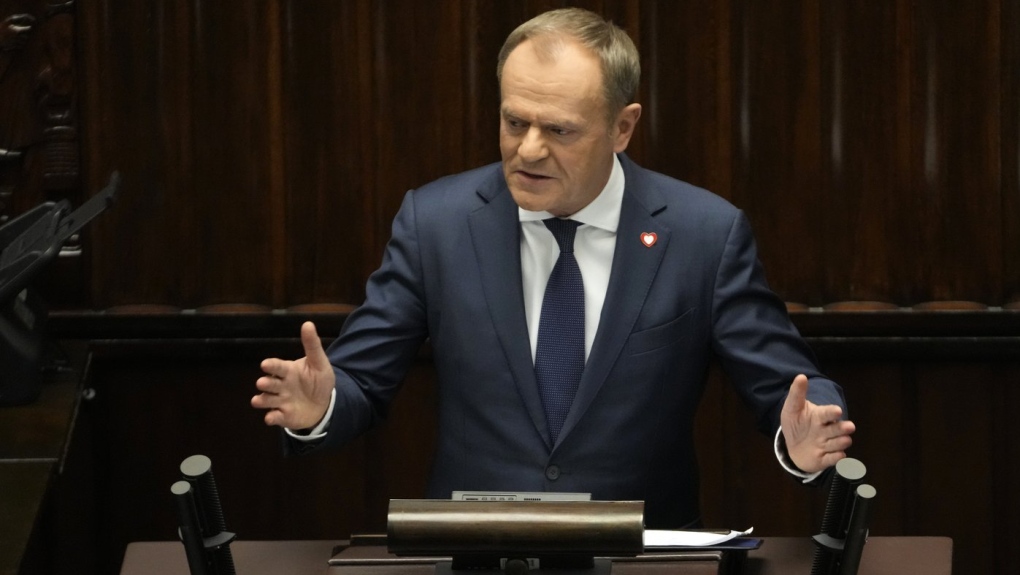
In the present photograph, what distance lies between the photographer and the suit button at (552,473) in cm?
275

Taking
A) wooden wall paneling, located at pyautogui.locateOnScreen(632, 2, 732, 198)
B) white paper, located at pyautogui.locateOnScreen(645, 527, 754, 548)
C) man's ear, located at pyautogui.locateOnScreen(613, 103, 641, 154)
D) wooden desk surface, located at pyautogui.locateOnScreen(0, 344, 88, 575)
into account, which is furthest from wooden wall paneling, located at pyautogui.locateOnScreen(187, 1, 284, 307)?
white paper, located at pyautogui.locateOnScreen(645, 527, 754, 548)

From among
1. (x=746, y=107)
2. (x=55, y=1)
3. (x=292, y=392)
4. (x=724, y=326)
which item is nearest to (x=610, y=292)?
(x=724, y=326)

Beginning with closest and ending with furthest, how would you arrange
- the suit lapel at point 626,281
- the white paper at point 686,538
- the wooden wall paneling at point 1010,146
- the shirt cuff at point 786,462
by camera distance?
the white paper at point 686,538
the shirt cuff at point 786,462
the suit lapel at point 626,281
the wooden wall paneling at point 1010,146

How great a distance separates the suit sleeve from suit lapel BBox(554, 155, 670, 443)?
0.46 ft

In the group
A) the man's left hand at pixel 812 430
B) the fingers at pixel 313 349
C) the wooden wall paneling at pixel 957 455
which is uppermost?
the fingers at pixel 313 349

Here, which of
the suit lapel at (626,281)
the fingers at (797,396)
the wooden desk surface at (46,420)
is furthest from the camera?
the wooden desk surface at (46,420)

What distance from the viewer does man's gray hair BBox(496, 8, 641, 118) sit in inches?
105

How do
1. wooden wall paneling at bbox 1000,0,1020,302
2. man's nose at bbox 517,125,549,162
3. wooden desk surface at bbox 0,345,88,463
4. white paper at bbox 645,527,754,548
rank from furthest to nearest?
wooden wall paneling at bbox 1000,0,1020,302 → wooden desk surface at bbox 0,345,88,463 → man's nose at bbox 517,125,549,162 → white paper at bbox 645,527,754,548

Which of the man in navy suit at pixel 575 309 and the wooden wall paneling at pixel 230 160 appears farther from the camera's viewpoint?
the wooden wall paneling at pixel 230 160

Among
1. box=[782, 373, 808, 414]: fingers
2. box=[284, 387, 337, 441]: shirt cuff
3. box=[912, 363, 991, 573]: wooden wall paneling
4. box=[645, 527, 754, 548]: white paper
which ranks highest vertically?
box=[782, 373, 808, 414]: fingers

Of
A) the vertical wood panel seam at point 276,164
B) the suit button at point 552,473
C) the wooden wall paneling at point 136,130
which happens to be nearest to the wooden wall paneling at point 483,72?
the vertical wood panel seam at point 276,164

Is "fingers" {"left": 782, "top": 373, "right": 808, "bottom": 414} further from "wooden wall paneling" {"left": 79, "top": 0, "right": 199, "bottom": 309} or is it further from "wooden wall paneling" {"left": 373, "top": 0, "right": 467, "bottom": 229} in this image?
"wooden wall paneling" {"left": 79, "top": 0, "right": 199, "bottom": 309}

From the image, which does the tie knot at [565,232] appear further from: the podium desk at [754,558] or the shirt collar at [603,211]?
the podium desk at [754,558]

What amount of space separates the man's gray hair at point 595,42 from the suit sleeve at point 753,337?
1.22ft
